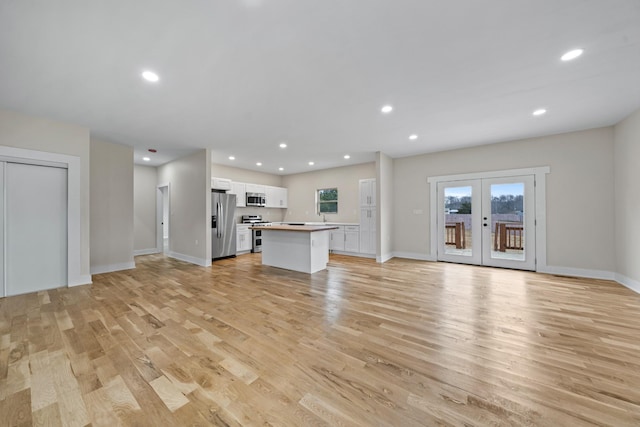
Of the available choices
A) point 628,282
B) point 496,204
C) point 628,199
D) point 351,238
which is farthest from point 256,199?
point 628,282

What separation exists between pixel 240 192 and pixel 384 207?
14.2 ft

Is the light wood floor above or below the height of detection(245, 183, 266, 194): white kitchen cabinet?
below

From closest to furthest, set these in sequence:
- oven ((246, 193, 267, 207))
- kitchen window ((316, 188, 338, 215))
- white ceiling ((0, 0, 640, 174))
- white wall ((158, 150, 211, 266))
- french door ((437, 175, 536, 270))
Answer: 1. white ceiling ((0, 0, 640, 174))
2. french door ((437, 175, 536, 270))
3. white wall ((158, 150, 211, 266))
4. oven ((246, 193, 267, 207))
5. kitchen window ((316, 188, 338, 215))

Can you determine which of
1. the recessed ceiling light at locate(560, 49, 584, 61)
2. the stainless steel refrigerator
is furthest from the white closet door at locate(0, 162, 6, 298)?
the recessed ceiling light at locate(560, 49, 584, 61)

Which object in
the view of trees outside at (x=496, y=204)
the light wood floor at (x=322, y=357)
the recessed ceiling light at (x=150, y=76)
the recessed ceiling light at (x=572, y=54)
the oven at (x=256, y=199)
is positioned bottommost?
the light wood floor at (x=322, y=357)

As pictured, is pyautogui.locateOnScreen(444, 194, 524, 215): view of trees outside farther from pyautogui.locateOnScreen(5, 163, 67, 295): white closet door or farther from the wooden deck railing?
pyautogui.locateOnScreen(5, 163, 67, 295): white closet door

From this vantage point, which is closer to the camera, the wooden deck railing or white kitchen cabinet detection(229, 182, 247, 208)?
the wooden deck railing

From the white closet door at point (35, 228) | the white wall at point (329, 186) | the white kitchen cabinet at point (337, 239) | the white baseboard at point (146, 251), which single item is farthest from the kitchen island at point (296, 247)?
the white baseboard at point (146, 251)

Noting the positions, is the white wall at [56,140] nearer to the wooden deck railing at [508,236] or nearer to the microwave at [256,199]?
the microwave at [256,199]

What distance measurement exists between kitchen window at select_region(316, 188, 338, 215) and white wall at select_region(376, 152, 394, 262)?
1.98 metres

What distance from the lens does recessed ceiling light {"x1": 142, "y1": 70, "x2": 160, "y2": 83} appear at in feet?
8.25

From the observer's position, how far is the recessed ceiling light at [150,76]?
2.51 meters

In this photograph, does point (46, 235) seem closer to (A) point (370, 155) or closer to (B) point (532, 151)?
(A) point (370, 155)

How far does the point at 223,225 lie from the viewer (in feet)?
20.6
